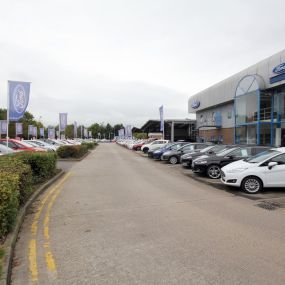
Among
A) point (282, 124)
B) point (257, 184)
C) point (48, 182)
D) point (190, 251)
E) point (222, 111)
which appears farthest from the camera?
point (222, 111)

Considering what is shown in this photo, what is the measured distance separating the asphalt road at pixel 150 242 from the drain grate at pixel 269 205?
273 millimetres

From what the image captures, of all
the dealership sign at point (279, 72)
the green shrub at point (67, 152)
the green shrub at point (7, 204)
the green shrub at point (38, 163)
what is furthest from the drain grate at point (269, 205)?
the dealership sign at point (279, 72)

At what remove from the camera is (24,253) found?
5062 mm

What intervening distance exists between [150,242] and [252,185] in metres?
6.14

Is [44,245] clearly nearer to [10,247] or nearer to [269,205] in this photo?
[10,247]

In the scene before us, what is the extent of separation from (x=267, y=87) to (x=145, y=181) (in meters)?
21.1

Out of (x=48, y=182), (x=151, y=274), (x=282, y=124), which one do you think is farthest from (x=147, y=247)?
(x=282, y=124)

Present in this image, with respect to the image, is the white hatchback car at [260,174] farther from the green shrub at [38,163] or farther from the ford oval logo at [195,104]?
the ford oval logo at [195,104]

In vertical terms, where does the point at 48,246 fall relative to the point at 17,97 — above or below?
below

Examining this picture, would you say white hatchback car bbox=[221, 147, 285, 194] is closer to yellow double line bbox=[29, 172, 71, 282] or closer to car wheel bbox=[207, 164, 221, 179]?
Answer: car wheel bbox=[207, 164, 221, 179]

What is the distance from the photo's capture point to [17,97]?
53.8 feet

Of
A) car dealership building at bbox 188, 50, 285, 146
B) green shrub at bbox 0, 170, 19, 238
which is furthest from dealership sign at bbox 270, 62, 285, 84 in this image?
green shrub at bbox 0, 170, 19, 238

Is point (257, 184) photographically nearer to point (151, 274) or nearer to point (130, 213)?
point (130, 213)

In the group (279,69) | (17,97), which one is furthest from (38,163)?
(279,69)
